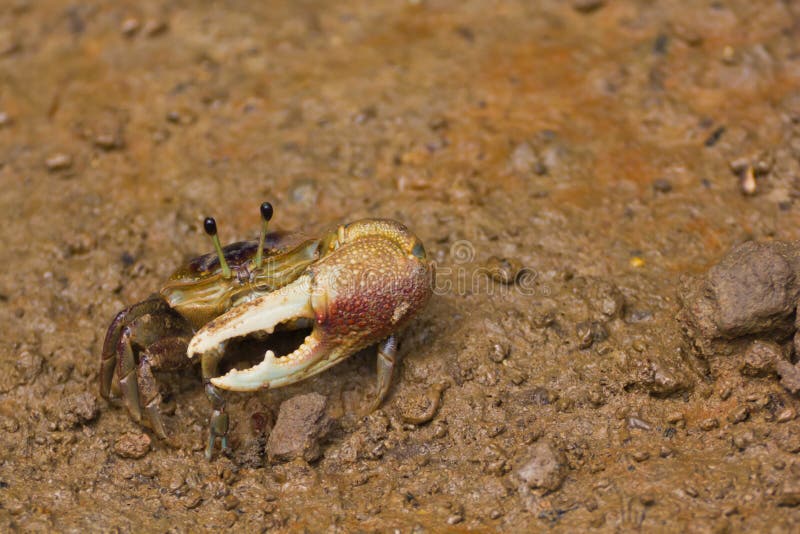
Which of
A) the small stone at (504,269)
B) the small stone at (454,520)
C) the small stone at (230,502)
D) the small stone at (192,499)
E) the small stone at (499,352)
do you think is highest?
the small stone at (504,269)

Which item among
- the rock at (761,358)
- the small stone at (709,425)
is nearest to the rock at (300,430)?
the small stone at (709,425)

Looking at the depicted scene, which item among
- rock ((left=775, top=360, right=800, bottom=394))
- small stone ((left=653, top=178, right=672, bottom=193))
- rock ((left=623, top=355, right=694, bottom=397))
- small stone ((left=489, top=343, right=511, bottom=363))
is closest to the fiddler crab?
small stone ((left=489, top=343, right=511, bottom=363))

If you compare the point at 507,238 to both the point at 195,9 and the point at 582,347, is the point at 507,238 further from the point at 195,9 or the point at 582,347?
the point at 195,9

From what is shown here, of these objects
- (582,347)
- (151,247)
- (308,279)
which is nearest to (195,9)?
(151,247)

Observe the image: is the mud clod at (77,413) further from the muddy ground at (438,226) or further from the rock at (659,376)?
the rock at (659,376)

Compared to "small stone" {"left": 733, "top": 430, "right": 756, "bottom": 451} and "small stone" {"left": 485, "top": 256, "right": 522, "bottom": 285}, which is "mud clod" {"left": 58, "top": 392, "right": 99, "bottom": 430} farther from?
"small stone" {"left": 733, "top": 430, "right": 756, "bottom": 451}
